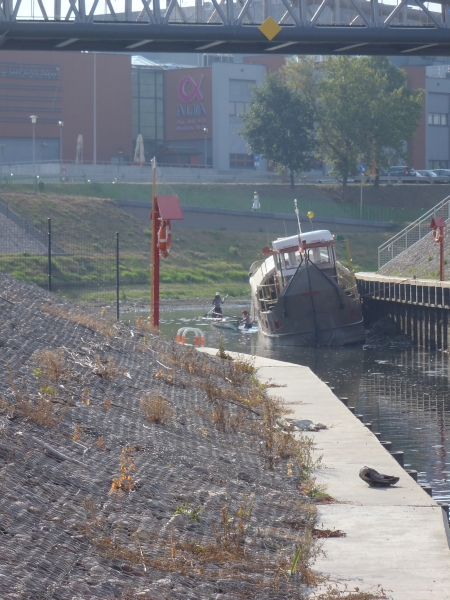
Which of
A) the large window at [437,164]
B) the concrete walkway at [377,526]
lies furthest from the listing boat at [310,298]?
the large window at [437,164]

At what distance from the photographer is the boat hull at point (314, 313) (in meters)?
36.2

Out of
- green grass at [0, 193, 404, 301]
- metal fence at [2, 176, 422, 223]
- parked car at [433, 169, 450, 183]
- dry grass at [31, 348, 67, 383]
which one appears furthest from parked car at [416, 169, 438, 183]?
dry grass at [31, 348, 67, 383]

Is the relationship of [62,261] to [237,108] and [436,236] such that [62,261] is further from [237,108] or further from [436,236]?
[237,108]

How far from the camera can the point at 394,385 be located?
2625 cm

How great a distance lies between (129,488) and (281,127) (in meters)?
75.5

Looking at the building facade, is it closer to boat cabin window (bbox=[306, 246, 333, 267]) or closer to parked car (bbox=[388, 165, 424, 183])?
parked car (bbox=[388, 165, 424, 183])

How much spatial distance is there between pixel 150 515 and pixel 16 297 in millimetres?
11265

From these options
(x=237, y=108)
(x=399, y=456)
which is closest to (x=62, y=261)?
(x=399, y=456)

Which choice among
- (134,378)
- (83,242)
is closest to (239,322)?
(83,242)

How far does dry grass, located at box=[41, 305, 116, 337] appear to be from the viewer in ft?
Answer: 60.3

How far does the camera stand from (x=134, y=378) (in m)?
14.9

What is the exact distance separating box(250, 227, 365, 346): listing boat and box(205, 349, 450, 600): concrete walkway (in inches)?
862

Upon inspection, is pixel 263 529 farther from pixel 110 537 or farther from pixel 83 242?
pixel 83 242

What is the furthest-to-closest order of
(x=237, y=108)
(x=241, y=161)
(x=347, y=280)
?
(x=241, y=161) < (x=237, y=108) < (x=347, y=280)
